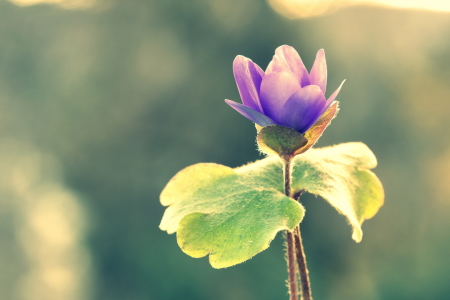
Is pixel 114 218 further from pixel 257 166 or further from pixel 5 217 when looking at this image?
pixel 257 166

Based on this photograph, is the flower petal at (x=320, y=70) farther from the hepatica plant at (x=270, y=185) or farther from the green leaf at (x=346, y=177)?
the green leaf at (x=346, y=177)

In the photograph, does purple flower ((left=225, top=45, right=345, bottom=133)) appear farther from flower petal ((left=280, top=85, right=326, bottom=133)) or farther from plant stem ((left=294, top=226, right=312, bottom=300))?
plant stem ((left=294, top=226, right=312, bottom=300))

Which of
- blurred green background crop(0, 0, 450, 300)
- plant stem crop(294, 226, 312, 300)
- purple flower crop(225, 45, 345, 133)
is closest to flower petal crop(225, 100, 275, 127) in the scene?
purple flower crop(225, 45, 345, 133)

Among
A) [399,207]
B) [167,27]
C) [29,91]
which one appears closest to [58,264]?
[29,91]

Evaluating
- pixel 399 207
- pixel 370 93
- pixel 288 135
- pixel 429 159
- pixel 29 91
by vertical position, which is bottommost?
pixel 288 135

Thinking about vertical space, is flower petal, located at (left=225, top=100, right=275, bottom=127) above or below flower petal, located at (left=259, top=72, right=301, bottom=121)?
below

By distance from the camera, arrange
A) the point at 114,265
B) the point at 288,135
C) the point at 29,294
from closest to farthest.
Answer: the point at 288,135 → the point at 29,294 → the point at 114,265
